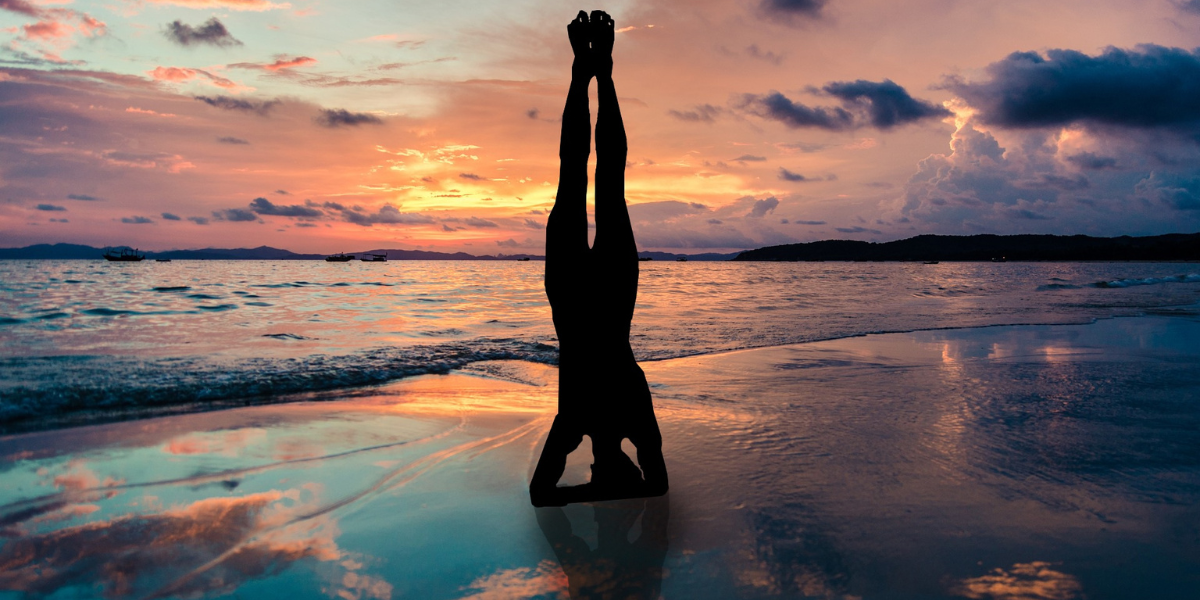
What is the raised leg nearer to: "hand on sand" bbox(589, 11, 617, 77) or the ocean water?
"hand on sand" bbox(589, 11, 617, 77)

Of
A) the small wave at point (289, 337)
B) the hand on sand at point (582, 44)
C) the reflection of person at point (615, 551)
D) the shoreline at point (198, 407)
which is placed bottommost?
the shoreline at point (198, 407)

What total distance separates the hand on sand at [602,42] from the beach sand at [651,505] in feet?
10.2

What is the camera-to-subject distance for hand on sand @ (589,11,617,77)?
4.01 metres

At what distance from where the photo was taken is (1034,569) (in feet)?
10.5

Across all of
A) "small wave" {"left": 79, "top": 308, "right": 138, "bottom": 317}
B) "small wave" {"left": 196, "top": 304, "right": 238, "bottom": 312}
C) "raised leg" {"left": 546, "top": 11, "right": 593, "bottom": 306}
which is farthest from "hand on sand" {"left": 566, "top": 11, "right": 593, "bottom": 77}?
"small wave" {"left": 196, "top": 304, "right": 238, "bottom": 312}

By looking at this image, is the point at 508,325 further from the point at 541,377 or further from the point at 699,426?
the point at 699,426

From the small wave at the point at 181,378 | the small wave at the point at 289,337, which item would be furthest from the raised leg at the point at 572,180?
the small wave at the point at 289,337

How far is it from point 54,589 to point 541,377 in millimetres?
7319

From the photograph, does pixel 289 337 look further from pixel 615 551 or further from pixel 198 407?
pixel 615 551

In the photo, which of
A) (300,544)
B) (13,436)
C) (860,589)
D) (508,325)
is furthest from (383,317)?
(860,589)

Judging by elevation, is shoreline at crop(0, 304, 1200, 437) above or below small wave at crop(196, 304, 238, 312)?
below

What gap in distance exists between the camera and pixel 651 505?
13.6 ft

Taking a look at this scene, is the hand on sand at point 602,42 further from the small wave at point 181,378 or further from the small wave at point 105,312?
the small wave at point 105,312

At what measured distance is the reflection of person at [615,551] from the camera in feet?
10.2
